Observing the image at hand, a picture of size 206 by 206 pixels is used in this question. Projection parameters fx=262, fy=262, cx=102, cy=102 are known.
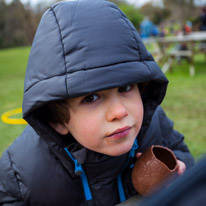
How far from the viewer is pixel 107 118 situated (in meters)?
0.96

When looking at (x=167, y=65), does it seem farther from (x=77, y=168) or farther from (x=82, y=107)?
(x=82, y=107)

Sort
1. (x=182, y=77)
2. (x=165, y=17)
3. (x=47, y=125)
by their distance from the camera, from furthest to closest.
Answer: (x=165, y=17) < (x=182, y=77) < (x=47, y=125)

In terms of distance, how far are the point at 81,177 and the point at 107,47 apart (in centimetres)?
66

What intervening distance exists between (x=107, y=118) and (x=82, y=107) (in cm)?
11

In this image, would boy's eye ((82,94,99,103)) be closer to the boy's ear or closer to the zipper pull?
the boy's ear

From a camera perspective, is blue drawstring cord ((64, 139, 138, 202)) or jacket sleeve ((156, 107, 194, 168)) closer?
blue drawstring cord ((64, 139, 138, 202))

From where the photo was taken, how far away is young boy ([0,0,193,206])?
95cm

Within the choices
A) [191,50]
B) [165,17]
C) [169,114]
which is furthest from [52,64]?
→ [165,17]

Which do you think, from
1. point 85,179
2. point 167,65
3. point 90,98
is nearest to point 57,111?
point 90,98

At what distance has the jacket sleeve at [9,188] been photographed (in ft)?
4.04

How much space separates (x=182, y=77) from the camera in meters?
6.56

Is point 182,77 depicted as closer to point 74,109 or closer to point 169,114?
point 169,114

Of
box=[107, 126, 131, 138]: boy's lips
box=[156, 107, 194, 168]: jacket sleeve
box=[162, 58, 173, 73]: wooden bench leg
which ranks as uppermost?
box=[107, 126, 131, 138]: boy's lips

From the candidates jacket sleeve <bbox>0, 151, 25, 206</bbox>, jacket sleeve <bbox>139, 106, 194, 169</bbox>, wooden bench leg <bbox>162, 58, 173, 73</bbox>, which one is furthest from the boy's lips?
wooden bench leg <bbox>162, 58, 173, 73</bbox>
